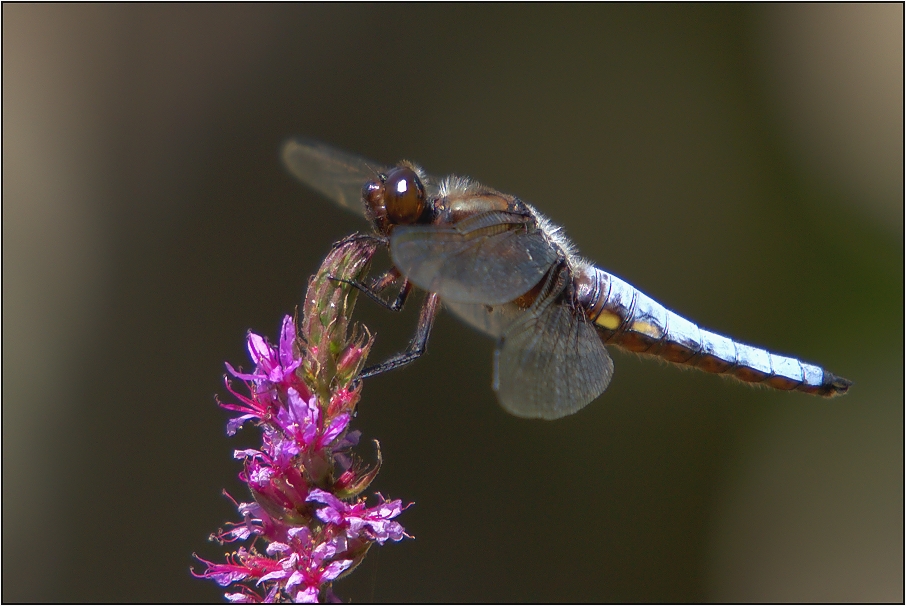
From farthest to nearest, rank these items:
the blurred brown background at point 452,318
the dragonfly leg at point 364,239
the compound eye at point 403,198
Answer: the blurred brown background at point 452,318 → the compound eye at point 403,198 → the dragonfly leg at point 364,239

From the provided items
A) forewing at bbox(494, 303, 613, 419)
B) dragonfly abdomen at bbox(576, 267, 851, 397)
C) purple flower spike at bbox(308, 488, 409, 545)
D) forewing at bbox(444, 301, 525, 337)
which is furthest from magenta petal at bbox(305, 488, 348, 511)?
dragonfly abdomen at bbox(576, 267, 851, 397)

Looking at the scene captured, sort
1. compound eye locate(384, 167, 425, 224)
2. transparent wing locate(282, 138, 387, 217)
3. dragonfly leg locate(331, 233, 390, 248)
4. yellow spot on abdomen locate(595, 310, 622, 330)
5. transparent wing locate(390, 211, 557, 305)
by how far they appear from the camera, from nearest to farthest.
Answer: dragonfly leg locate(331, 233, 390, 248), transparent wing locate(390, 211, 557, 305), compound eye locate(384, 167, 425, 224), yellow spot on abdomen locate(595, 310, 622, 330), transparent wing locate(282, 138, 387, 217)

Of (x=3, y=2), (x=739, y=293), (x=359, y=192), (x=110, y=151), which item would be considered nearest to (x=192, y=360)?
(x=110, y=151)

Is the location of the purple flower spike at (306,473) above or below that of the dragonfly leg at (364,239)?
below

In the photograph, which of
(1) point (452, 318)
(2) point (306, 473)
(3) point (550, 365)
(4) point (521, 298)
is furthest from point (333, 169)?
(2) point (306, 473)

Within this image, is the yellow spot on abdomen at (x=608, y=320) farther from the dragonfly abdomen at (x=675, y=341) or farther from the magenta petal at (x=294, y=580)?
the magenta petal at (x=294, y=580)

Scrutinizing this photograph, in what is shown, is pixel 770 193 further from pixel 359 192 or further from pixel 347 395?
pixel 347 395

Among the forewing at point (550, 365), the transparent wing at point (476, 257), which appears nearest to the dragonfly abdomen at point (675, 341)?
the forewing at point (550, 365)

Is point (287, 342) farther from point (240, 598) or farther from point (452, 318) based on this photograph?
point (452, 318)

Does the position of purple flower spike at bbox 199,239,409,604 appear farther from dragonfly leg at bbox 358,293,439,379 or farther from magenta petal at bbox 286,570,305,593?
dragonfly leg at bbox 358,293,439,379
